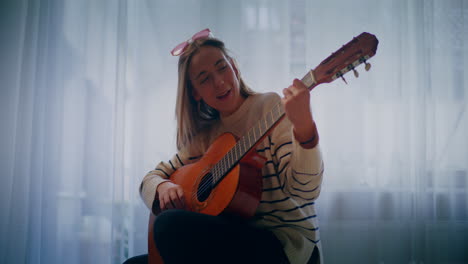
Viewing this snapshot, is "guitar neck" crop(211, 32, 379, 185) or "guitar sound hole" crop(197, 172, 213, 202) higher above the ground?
"guitar neck" crop(211, 32, 379, 185)

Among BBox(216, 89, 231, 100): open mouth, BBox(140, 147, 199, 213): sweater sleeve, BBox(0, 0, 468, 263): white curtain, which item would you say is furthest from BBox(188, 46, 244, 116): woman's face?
BBox(0, 0, 468, 263): white curtain

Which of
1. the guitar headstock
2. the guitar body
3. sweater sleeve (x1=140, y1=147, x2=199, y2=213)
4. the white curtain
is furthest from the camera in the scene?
the white curtain

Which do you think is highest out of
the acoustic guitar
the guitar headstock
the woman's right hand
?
the guitar headstock

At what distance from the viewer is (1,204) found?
4.67ft

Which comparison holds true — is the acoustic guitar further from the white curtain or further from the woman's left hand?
the white curtain

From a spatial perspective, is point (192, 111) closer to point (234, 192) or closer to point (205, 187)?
point (205, 187)

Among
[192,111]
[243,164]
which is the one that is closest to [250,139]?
[243,164]

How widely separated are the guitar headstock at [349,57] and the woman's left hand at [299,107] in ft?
0.14

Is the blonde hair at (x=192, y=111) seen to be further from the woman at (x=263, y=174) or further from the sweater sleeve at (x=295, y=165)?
the sweater sleeve at (x=295, y=165)

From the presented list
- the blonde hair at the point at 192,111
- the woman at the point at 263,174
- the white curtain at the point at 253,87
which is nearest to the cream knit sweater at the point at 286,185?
the woman at the point at 263,174

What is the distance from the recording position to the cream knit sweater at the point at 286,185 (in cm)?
67

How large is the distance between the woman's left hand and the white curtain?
0.80 metres

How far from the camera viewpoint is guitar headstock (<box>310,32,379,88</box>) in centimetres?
59

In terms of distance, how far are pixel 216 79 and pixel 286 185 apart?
36 centimetres
